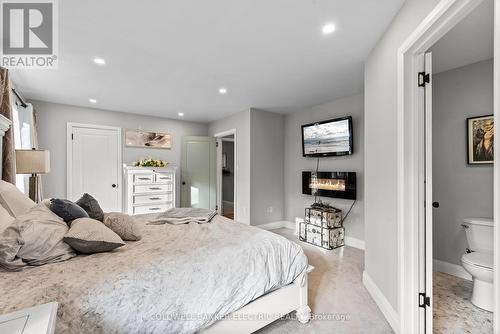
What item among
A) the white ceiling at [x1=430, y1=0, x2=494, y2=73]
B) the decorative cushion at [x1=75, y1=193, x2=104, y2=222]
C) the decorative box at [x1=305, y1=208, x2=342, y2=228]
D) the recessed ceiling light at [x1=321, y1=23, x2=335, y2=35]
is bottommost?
the decorative box at [x1=305, y1=208, x2=342, y2=228]

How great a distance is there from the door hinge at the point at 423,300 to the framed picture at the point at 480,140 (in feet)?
5.90

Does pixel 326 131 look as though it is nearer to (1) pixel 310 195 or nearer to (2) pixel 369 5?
(1) pixel 310 195

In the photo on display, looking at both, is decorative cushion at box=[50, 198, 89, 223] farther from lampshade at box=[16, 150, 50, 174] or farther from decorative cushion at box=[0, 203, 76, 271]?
lampshade at box=[16, 150, 50, 174]

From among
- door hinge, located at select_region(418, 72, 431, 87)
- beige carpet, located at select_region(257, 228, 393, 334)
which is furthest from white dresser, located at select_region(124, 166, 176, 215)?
door hinge, located at select_region(418, 72, 431, 87)

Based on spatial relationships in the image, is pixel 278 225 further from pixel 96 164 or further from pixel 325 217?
pixel 96 164

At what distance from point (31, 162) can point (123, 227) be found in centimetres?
180

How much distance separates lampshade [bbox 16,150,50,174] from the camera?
95.2 inches

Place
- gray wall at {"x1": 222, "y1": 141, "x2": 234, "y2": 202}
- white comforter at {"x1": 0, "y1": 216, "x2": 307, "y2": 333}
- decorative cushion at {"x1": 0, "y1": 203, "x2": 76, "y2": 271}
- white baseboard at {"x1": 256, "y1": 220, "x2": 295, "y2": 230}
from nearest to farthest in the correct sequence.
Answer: white comforter at {"x1": 0, "y1": 216, "x2": 307, "y2": 333}, decorative cushion at {"x1": 0, "y1": 203, "x2": 76, "y2": 271}, white baseboard at {"x1": 256, "y1": 220, "x2": 295, "y2": 230}, gray wall at {"x1": 222, "y1": 141, "x2": 234, "y2": 202}

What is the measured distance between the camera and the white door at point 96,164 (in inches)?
157

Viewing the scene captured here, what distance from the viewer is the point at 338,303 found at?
200cm

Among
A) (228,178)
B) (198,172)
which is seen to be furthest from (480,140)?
(228,178)

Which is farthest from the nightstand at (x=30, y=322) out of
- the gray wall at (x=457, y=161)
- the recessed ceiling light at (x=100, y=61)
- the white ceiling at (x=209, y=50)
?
the gray wall at (x=457, y=161)

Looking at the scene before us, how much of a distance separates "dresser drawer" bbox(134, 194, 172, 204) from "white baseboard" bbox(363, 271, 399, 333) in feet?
11.9

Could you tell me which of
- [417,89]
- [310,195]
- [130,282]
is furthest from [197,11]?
[310,195]
